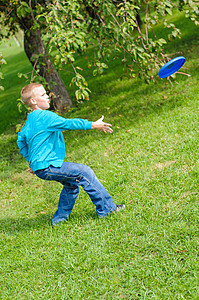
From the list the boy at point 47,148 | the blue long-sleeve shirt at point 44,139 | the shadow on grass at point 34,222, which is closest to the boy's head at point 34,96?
the boy at point 47,148

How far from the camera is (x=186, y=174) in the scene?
420 centimetres

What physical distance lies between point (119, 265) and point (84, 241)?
22.8 inches

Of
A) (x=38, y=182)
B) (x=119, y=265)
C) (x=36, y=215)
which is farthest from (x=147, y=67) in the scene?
(x=119, y=265)

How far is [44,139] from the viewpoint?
3.45 m

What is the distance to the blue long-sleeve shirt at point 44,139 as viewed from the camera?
3.34 m

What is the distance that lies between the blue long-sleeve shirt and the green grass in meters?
0.93

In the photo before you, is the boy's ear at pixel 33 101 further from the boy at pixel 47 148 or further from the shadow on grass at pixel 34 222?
the shadow on grass at pixel 34 222

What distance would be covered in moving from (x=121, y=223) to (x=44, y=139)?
1317mm

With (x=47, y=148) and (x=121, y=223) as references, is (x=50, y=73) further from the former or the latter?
(x=121, y=223)

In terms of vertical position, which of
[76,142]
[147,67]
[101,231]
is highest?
[147,67]

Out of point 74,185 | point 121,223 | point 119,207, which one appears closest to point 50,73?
point 74,185

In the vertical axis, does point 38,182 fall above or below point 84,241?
below

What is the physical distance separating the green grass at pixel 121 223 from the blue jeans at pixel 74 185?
14cm

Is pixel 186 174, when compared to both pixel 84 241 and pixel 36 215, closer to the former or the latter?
pixel 84 241
